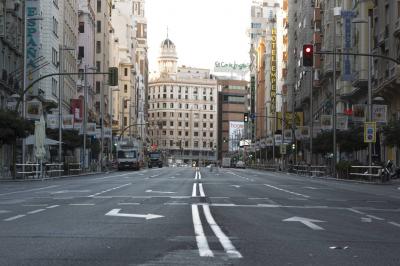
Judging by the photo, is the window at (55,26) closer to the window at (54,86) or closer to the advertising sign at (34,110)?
the window at (54,86)

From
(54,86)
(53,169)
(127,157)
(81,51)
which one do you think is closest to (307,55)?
(53,169)

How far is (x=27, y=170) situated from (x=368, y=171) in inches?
862

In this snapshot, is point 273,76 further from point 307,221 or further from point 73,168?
point 307,221

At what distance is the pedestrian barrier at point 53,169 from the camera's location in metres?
54.0

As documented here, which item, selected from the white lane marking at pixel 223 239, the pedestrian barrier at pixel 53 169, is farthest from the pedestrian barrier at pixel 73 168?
the white lane marking at pixel 223 239

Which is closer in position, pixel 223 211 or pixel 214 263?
pixel 214 263

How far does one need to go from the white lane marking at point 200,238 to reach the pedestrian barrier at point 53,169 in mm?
37137

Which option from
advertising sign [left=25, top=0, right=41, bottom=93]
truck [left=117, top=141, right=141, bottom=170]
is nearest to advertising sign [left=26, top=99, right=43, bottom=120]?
advertising sign [left=25, top=0, right=41, bottom=93]

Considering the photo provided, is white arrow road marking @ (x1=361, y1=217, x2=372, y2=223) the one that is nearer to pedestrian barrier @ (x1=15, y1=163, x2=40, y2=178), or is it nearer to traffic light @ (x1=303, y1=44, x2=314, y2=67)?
traffic light @ (x1=303, y1=44, x2=314, y2=67)

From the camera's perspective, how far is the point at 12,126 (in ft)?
151

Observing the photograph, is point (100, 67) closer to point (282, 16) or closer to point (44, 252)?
point (282, 16)

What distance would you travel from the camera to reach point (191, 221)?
16062mm

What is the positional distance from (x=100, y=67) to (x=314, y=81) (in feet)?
146

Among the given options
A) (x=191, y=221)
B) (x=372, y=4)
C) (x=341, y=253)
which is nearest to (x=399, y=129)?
(x=372, y=4)
